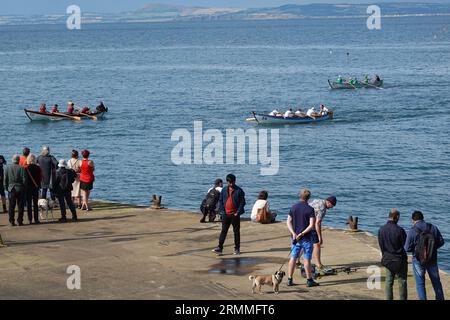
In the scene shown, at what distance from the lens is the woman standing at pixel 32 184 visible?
20.5 m

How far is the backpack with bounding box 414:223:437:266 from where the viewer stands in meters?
14.8

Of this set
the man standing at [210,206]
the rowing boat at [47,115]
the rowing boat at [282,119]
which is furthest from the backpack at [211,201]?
the rowing boat at [47,115]

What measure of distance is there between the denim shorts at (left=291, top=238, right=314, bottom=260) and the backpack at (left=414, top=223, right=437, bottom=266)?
6.56ft

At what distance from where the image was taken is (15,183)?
2053 cm

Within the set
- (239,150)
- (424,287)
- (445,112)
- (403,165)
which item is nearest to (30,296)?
(424,287)

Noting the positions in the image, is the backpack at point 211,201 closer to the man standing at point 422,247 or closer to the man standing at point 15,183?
the man standing at point 15,183

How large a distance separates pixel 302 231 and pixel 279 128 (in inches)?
2048

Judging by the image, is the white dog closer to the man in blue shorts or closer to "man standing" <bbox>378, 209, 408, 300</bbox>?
the man in blue shorts

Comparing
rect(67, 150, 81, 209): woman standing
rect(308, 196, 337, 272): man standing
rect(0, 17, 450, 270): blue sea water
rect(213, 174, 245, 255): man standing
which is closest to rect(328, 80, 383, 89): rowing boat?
rect(0, 17, 450, 270): blue sea water

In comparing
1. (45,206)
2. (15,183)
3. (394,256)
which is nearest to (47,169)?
(45,206)

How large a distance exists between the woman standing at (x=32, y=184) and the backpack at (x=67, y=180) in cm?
51

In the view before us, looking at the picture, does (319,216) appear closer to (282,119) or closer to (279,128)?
(279,128)

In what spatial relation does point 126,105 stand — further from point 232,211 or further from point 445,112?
point 232,211

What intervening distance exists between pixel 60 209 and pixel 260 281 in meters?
8.25
